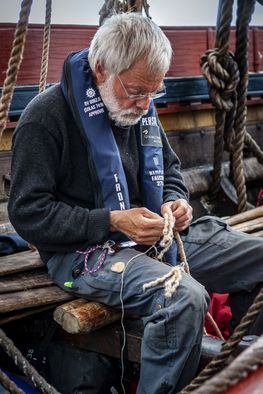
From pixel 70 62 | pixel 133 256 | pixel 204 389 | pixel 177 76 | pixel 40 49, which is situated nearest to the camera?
pixel 204 389

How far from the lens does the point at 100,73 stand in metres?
2.70

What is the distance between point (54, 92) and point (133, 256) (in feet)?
2.30

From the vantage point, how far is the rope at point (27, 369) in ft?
8.11

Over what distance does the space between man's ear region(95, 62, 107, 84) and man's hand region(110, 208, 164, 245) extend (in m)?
0.52

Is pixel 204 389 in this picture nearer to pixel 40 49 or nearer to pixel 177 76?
pixel 40 49

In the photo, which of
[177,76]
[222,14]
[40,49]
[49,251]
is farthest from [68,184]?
[177,76]

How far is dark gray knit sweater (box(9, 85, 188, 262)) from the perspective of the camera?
256 centimetres

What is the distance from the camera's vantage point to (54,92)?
2721 millimetres

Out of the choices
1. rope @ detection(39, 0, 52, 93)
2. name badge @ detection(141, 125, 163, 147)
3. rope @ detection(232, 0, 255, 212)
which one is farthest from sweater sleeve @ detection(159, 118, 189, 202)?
rope @ detection(232, 0, 255, 212)

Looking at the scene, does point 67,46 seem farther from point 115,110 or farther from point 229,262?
point 229,262

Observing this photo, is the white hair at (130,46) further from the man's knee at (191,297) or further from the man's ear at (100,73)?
the man's knee at (191,297)

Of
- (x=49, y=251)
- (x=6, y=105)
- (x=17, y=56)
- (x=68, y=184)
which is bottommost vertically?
(x=49, y=251)

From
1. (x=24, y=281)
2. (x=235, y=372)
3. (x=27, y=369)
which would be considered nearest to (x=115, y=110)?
(x=24, y=281)

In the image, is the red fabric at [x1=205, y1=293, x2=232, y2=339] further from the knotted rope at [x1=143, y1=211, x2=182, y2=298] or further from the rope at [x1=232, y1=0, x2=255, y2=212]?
the rope at [x1=232, y1=0, x2=255, y2=212]
